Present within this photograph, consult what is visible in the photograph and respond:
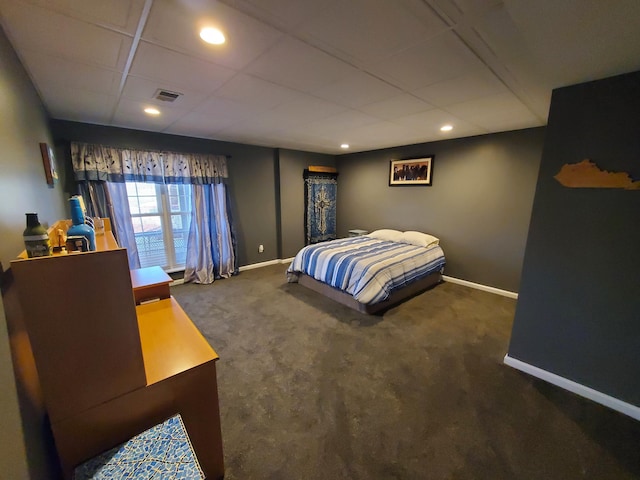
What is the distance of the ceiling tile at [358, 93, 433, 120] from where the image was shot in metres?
2.19

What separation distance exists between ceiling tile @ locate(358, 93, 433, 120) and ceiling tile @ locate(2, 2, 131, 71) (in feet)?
6.00

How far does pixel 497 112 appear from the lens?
102 inches

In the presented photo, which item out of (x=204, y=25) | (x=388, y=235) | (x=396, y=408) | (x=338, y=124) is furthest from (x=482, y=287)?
(x=204, y=25)

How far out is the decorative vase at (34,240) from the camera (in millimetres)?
861

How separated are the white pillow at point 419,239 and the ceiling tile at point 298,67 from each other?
299 cm

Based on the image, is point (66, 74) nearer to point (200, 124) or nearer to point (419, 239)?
point (200, 124)

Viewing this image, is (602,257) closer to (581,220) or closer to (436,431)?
(581,220)

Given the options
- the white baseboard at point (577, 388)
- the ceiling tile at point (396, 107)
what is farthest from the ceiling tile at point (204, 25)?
the white baseboard at point (577, 388)

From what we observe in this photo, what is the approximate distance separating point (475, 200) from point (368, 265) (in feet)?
6.77

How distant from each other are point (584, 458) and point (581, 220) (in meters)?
1.47

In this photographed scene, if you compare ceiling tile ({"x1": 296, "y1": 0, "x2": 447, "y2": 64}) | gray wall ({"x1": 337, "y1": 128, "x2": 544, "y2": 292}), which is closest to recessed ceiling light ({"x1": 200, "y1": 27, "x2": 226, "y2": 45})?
ceiling tile ({"x1": 296, "y1": 0, "x2": 447, "y2": 64})

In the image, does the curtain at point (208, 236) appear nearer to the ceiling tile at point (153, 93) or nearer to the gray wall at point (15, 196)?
the ceiling tile at point (153, 93)

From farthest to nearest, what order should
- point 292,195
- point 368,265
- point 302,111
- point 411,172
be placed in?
point 292,195 < point 411,172 < point 368,265 < point 302,111

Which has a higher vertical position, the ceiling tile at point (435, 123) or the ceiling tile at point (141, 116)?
the ceiling tile at point (141, 116)
